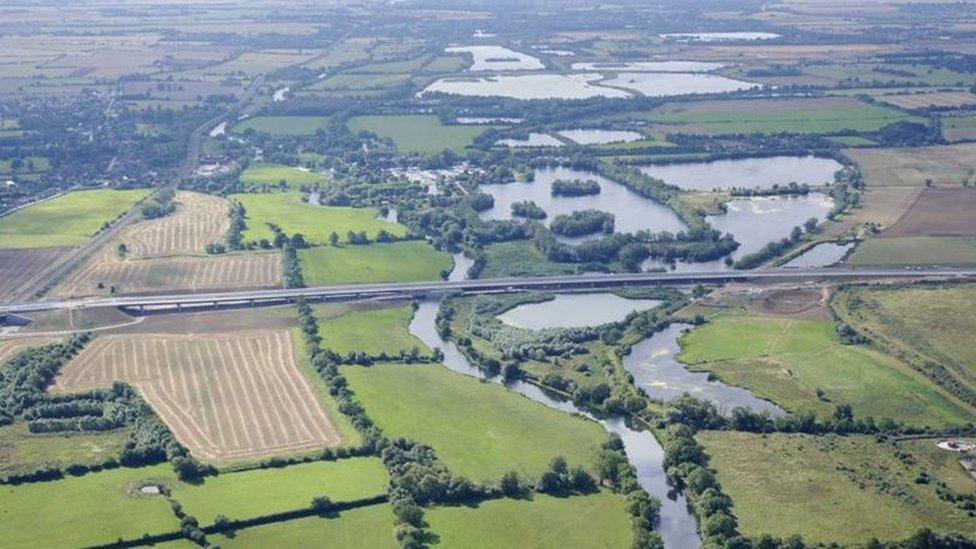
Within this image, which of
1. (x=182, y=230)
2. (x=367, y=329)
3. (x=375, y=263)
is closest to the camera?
(x=367, y=329)

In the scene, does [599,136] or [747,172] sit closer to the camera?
[747,172]

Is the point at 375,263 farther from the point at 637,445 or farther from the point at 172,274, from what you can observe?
the point at 637,445

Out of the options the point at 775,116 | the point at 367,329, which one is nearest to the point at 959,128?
the point at 775,116

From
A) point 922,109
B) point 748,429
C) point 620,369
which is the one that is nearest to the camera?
point 748,429

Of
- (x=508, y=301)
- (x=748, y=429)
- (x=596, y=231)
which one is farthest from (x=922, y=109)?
(x=748, y=429)

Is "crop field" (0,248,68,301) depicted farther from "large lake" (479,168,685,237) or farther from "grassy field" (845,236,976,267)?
"grassy field" (845,236,976,267)

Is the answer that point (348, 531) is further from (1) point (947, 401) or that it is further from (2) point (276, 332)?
(1) point (947, 401)

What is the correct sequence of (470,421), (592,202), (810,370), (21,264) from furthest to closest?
(592,202) < (21,264) < (810,370) < (470,421)
